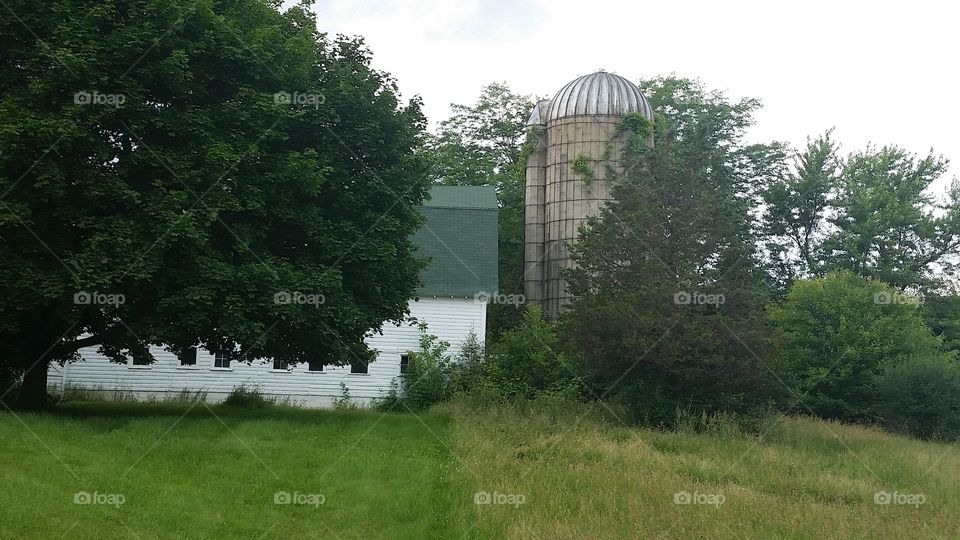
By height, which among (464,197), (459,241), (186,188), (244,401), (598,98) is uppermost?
(598,98)

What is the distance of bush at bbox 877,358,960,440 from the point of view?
93.4 feet

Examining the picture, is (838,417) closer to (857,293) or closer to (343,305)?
(857,293)

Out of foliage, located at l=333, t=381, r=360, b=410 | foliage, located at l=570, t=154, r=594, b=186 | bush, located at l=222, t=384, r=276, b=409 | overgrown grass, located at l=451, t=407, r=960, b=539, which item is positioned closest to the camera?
overgrown grass, located at l=451, t=407, r=960, b=539

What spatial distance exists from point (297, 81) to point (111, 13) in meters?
4.23

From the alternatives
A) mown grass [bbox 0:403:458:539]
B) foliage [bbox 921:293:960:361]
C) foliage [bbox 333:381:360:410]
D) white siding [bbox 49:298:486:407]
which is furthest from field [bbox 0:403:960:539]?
foliage [bbox 921:293:960:361]

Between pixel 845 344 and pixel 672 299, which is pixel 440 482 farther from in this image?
pixel 845 344

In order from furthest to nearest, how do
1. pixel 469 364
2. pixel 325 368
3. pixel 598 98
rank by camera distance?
1. pixel 598 98
2. pixel 325 368
3. pixel 469 364

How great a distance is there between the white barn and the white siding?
0.03 metres

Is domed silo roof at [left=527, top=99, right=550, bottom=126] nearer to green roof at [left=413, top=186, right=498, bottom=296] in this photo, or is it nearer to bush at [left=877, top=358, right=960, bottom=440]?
green roof at [left=413, top=186, right=498, bottom=296]

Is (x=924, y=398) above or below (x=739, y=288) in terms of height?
below

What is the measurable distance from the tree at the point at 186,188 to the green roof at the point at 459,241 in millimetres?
11590

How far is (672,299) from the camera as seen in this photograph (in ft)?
77.9

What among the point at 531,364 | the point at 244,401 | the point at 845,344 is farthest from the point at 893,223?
the point at 244,401

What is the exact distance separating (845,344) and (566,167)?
40.2 feet
